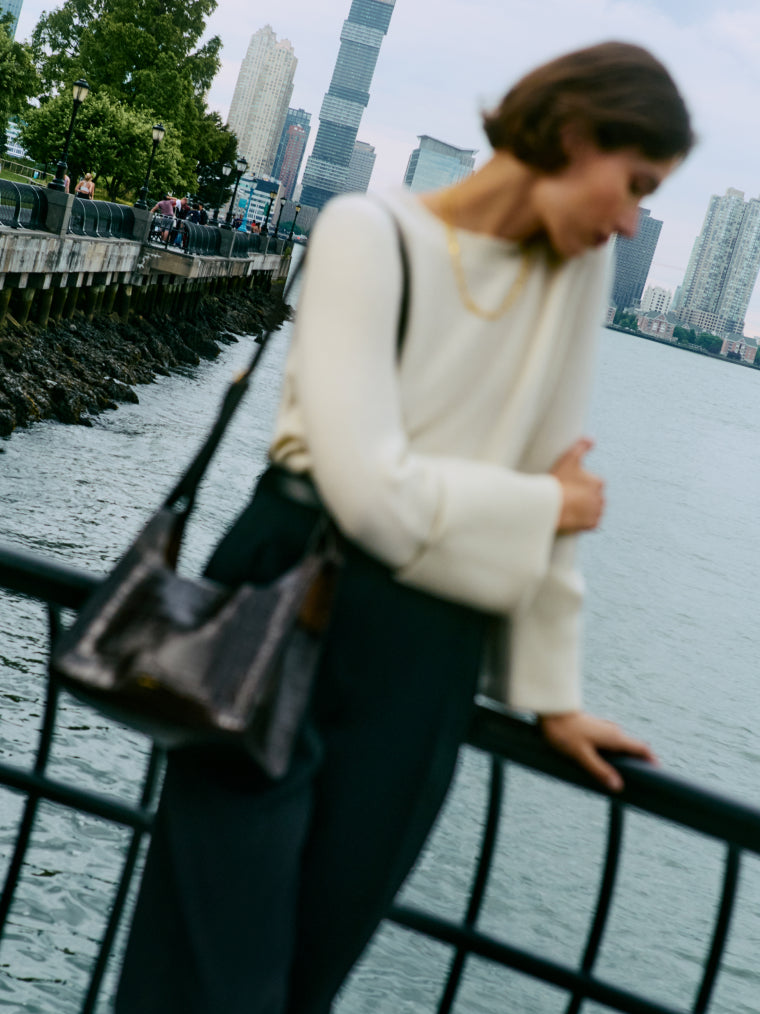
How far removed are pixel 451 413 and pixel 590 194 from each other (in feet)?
0.95

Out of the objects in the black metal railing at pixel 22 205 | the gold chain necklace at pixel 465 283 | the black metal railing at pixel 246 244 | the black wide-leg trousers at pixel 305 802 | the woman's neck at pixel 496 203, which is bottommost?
the black wide-leg trousers at pixel 305 802

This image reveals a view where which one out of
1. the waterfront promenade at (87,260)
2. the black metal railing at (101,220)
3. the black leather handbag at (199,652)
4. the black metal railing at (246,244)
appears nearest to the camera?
the black leather handbag at (199,652)

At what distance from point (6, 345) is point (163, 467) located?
3.70 meters

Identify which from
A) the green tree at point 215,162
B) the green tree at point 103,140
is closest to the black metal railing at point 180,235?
the green tree at point 103,140

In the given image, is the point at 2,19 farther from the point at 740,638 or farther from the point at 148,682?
the point at 148,682

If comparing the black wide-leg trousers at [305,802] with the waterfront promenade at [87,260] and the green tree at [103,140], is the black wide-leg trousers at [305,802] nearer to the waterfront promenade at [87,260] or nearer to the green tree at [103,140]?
the waterfront promenade at [87,260]

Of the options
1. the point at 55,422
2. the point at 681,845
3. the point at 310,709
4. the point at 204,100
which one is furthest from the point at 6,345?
the point at 204,100

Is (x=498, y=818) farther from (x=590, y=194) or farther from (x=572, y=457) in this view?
(x=590, y=194)

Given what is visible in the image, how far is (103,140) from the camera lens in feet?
137

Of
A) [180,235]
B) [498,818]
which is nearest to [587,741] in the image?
[498,818]

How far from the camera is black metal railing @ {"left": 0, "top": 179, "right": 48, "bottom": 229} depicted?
69.4ft

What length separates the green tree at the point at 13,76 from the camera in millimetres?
40750

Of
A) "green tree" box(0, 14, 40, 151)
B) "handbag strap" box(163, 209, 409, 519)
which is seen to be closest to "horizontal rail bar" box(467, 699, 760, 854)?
"handbag strap" box(163, 209, 409, 519)

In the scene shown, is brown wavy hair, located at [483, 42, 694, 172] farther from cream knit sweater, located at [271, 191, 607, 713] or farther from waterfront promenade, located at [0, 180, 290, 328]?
waterfront promenade, located at [0, 180, 290, 328]
